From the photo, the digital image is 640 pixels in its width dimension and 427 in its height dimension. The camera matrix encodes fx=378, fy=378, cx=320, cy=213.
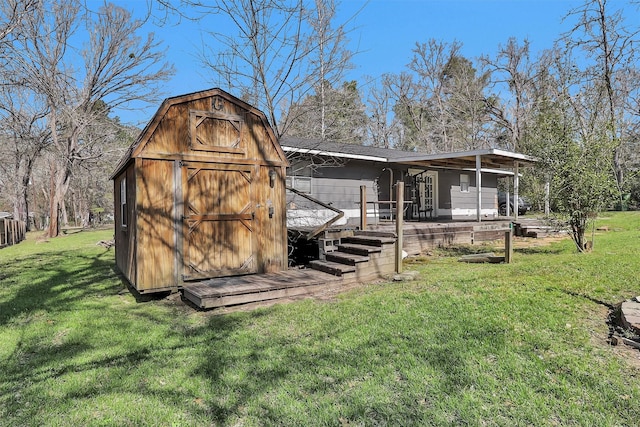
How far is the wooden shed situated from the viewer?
583 cm

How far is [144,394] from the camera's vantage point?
301 centimetres

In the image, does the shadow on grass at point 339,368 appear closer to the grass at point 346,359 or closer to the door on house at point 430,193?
the grass at point 346,359

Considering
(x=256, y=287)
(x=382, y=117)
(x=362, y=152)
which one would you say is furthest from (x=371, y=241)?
(x=382, y=117)

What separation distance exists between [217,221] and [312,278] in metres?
1.91

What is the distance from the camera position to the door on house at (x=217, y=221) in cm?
620

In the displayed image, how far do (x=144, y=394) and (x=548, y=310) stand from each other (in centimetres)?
412

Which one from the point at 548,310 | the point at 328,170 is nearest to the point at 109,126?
the point at 328,170

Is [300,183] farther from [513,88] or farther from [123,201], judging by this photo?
[513,88]

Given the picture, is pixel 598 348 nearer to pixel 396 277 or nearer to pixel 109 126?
pixel 396 277

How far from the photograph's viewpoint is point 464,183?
1680 cm

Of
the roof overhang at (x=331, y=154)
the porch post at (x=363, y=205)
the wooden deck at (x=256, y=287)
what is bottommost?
the wooden deck at (x=256, y=287)

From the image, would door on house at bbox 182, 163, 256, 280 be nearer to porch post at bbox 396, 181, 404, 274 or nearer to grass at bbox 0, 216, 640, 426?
grass at bbox 0, 216, 640, 426

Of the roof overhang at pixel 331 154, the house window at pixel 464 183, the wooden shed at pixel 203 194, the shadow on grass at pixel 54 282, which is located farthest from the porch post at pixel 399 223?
the house window at pixel 464 183

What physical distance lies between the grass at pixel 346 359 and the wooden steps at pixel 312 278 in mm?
351
